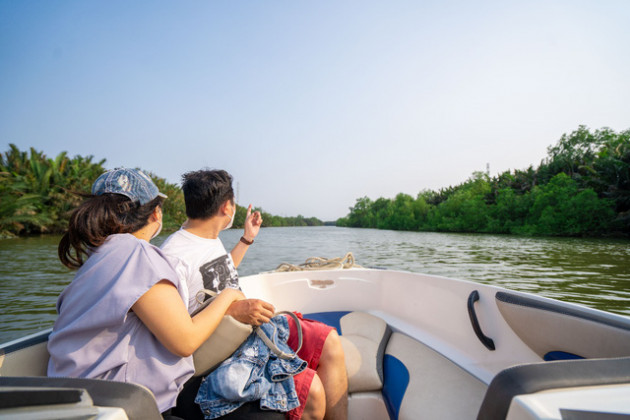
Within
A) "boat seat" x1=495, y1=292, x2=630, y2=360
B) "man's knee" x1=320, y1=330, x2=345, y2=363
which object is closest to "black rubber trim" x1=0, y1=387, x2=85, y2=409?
"man's knee" x1=320, y1=330, x2=345, y2=363

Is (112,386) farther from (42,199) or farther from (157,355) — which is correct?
(42,199)

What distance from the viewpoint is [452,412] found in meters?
1.41

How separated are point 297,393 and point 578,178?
34.8 metres

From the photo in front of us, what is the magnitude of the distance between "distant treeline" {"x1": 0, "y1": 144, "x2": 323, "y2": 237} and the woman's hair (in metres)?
18.2

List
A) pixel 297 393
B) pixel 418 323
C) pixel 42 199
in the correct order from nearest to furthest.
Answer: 1. pixel 297 393
2. pixel 418 323
3. pixel 42 199

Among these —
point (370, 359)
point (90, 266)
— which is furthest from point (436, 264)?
point (90, 266)

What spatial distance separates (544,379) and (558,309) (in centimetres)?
101

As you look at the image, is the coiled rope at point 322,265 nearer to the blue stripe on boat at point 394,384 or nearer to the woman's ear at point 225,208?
the blue stripe on boat at point 394,384

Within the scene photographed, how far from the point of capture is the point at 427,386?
5.16 feet

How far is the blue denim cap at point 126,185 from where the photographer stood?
0.97 metres

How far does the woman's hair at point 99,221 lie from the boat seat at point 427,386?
1414 millimetres

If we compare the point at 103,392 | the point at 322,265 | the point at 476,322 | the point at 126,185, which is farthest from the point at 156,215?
the point at 322,265

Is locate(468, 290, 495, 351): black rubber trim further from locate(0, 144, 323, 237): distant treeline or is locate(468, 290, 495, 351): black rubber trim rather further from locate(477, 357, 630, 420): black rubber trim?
locate(0, 144, 323, 237): distant treeline

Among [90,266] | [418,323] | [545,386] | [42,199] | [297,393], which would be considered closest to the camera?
[545,386]
